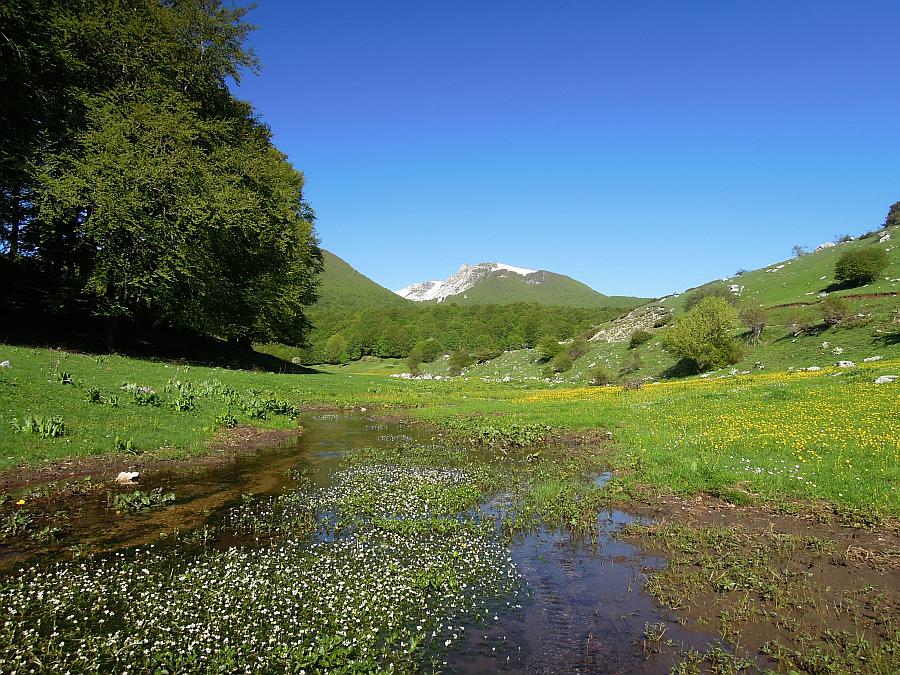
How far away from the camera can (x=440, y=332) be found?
145875 mm

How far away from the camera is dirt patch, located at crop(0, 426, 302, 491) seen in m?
12.8

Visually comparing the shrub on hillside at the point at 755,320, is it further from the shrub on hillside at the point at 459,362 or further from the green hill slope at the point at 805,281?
the shrub on hillside at the point at 459,362

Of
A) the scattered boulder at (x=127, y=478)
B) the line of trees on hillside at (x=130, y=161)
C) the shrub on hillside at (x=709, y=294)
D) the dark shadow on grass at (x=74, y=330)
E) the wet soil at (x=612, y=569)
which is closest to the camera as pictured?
the wet soil at (x=612, y=569)

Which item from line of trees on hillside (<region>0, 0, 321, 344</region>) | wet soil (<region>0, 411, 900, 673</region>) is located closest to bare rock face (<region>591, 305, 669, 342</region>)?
line of trees on hillside (<region>0, 0, 321, 344</region>)

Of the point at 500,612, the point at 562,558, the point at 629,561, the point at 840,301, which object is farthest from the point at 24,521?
the point at 840,301

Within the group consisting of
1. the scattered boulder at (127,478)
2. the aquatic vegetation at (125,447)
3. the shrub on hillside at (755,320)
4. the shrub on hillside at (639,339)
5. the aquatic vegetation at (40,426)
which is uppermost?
the shrub on hillside at (755,320)

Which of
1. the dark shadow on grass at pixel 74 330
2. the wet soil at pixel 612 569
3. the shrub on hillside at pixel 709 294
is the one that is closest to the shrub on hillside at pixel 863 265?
the shrub on hillside at pixel 709 294

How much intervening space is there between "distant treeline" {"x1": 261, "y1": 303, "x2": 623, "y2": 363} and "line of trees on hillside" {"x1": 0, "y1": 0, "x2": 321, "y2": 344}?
8226cm

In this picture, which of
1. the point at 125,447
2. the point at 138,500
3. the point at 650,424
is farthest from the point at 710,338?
the point at 138,500

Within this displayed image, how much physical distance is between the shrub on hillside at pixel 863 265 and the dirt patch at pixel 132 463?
72.1 meters

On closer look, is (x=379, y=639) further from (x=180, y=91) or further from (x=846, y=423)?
(x=180, y=91)

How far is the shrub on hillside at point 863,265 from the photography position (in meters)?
60.8

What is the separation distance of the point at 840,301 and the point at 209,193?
56729 mm

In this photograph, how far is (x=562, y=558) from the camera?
1029 centimetres
